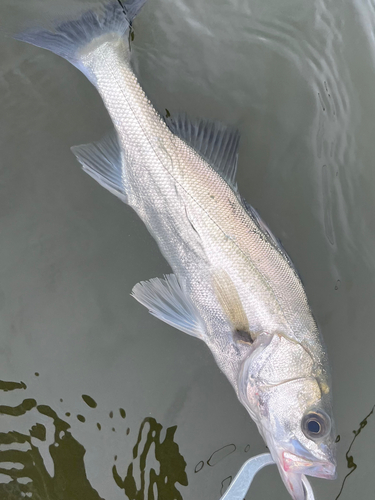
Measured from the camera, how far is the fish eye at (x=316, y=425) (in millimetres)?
1768

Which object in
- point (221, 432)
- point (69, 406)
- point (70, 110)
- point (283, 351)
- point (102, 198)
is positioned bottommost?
point (221, 432)

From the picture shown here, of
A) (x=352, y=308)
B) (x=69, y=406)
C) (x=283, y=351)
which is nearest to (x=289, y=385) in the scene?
(x=283, y=351)

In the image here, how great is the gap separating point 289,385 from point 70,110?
2010 mm

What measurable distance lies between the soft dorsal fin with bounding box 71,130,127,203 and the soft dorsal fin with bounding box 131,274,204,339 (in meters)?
0.52

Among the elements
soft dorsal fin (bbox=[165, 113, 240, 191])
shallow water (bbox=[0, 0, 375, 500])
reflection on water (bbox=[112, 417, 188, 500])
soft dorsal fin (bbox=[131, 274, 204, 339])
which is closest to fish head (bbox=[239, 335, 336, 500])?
soft dorsal fin (bbox=[131, 274, 204, 339])

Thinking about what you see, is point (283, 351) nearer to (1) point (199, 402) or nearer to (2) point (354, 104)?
(1) point (199, 402)

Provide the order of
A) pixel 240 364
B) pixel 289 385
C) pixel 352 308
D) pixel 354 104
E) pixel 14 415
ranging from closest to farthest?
pixel 289 385, pixel 240 364, pixel 14 415, pixel 352 308, pixel 354 104

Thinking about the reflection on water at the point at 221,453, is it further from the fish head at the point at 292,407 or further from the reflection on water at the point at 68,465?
the fish head at the point at 292,407

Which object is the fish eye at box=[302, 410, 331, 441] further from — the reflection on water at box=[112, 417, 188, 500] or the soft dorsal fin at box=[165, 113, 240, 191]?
the soft dorsal fin at box=[165, 113, 240, 191]

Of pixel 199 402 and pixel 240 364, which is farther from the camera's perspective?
pixel 199 402

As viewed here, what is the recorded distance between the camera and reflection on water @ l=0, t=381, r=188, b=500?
2.21 m

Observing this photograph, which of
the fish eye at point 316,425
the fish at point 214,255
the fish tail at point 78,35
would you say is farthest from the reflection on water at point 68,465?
the fish tail at point 78,35

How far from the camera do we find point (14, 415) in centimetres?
226

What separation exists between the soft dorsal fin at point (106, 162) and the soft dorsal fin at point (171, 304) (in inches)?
20.4
